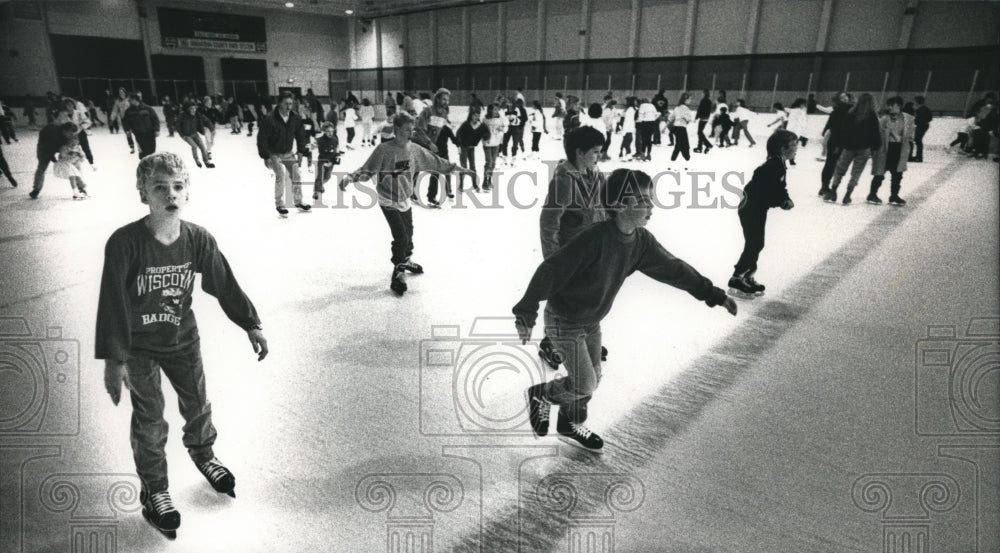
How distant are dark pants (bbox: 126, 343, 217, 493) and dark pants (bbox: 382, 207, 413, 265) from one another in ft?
9.32

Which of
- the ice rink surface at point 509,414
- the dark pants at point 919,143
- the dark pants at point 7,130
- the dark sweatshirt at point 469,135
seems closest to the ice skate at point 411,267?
the ice rink surface at point 509,414

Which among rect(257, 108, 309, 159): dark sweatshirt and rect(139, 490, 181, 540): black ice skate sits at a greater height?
rect(257, 108, 309, 159): dark sweatshirt

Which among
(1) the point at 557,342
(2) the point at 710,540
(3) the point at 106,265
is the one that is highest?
(3) the point at 106,265

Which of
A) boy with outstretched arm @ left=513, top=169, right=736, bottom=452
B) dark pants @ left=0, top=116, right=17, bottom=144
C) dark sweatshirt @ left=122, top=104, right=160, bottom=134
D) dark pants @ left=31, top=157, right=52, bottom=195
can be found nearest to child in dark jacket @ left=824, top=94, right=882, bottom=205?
boy with outstretched arm @ left=513, top=169, right=736, bottom=452

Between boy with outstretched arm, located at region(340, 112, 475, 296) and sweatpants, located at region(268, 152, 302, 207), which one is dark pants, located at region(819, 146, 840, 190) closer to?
boy with outstretched arm, located at region(340, 112, 475, 296)

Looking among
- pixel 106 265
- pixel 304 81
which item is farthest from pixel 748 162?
pixel 304 81

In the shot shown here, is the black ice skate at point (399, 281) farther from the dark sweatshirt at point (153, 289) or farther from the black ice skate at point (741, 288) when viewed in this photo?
the black ice skate at point (741, 288)

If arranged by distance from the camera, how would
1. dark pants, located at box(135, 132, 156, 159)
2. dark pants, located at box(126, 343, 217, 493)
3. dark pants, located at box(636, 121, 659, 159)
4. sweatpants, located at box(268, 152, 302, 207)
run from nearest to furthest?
1. dark pants, located at box(126, 343, 217, 493)
2. sweatpants, located at box(268, 152, 302, 207)
3. dark pants, located at box(135, 132, 156, 159)
4. dark pants, located at box(636, 121, 659, 159)

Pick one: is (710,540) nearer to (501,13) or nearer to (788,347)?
(788,347)

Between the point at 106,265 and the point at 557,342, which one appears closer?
the point at 106,265

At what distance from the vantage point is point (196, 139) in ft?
39.6

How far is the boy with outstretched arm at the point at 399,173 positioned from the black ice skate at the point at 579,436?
2597mm

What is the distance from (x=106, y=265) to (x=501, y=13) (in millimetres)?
32537

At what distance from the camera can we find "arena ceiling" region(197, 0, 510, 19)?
31.7 metres
